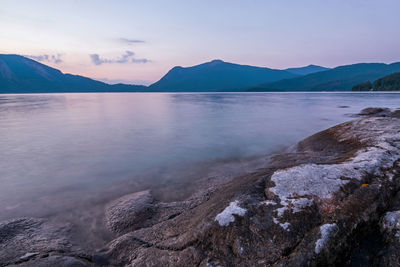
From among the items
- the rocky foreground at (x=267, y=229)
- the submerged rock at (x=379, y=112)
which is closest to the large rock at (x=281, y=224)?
the rocky foreground at (x=267, y=229)

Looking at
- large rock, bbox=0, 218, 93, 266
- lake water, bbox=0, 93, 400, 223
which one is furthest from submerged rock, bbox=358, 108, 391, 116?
large rock, bbox=0, 218, 93, 266

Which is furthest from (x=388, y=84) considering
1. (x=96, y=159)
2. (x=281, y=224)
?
(x=281, y=224)

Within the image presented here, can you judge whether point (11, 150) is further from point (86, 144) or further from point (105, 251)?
point (105, 251)

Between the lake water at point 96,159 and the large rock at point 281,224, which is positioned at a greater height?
the large rock at point 281,224

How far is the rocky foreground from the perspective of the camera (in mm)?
3498

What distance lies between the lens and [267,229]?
382cm

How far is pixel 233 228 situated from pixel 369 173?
387cm

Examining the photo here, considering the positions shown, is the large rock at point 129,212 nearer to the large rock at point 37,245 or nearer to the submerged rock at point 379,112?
the large rock at point 37,245

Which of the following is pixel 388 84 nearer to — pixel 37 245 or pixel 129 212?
pixel 129 212

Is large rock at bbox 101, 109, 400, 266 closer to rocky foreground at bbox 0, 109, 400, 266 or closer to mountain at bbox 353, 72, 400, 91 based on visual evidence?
rocky foreground at bbox 0, 109, 400, 266

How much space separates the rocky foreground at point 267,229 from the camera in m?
3.50

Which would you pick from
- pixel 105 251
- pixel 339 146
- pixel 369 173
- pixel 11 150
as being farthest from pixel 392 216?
pixel 11 150

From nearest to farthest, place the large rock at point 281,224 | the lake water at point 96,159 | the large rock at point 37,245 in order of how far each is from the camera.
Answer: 1. the large rock at point 281,224
2. the large rock at point 37,245
3. the lake water at point 96,159

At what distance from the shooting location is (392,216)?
395 cm
